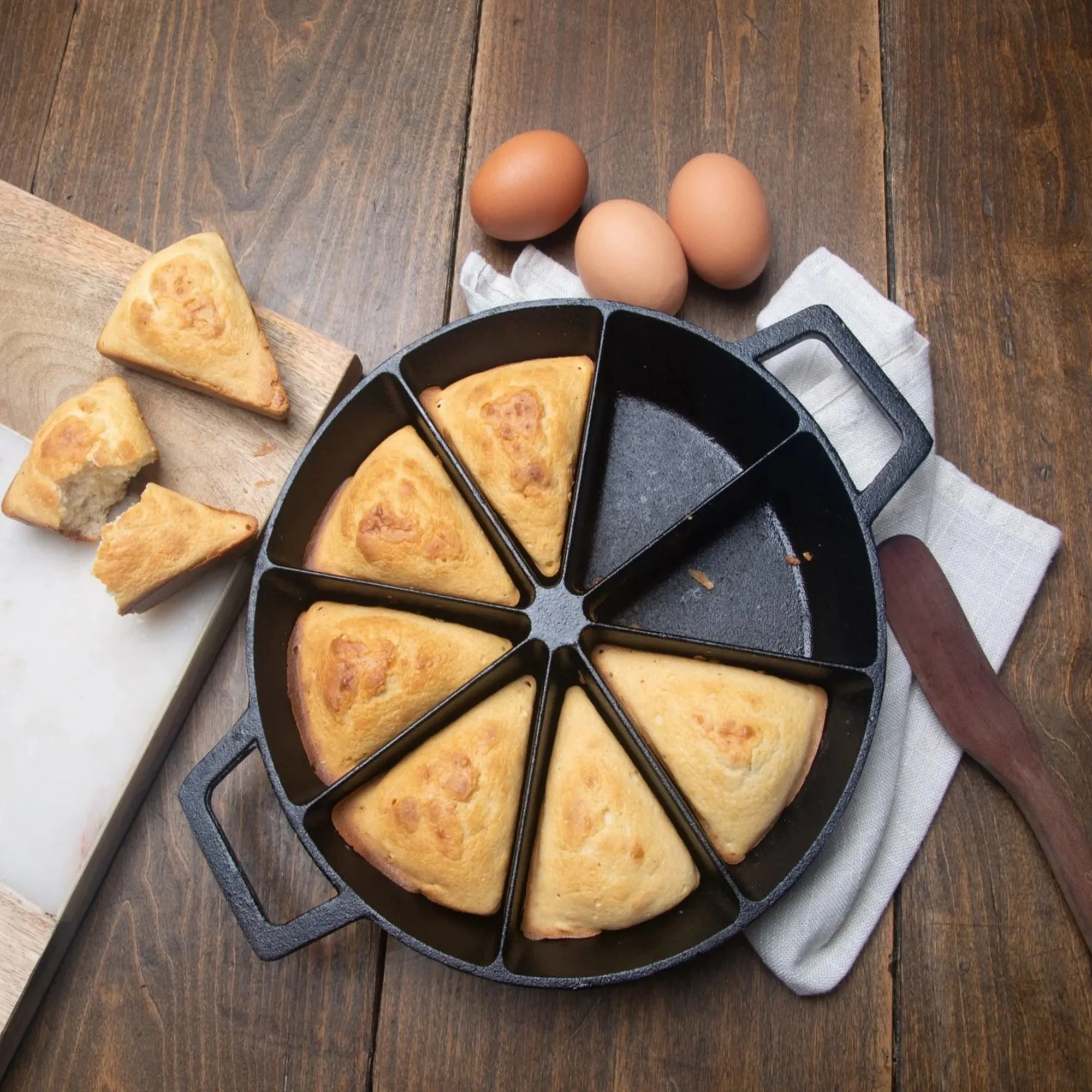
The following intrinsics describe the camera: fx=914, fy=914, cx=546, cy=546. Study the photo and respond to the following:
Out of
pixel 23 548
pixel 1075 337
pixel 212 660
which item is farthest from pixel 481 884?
pixel 1075 337

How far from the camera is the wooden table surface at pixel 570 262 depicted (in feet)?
7.20

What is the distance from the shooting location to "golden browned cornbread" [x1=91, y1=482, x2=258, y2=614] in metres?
2.05

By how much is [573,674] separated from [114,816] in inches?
44.8

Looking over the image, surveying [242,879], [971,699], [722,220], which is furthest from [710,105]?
[242,879]

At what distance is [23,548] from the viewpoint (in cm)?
225

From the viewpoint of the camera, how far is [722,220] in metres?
2.24

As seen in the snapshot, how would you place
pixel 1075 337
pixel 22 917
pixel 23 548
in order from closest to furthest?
1. pixel 22 917
2. pixel 23 548
3. pixel 1075 337

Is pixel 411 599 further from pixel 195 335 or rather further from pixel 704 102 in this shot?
pixel 704 102

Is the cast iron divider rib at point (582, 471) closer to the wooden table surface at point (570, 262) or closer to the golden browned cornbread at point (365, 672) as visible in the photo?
the golden browned cornbread at point (365, 672)

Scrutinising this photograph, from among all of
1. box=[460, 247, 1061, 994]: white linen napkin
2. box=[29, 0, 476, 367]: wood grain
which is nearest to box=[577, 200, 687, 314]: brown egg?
box=[460, 247, 1061, 994]: white linen napkin

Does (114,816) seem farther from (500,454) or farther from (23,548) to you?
(500,454)

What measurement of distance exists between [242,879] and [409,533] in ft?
2.60

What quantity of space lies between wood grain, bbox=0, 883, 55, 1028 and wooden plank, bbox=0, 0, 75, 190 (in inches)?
A: 74.2

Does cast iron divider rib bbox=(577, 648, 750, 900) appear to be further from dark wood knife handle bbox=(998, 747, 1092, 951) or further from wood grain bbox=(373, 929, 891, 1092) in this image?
dark wood knife handle bbox=(998, 747, 1092, 951)
